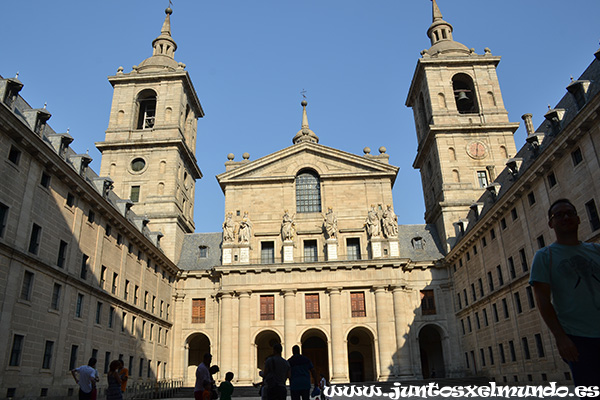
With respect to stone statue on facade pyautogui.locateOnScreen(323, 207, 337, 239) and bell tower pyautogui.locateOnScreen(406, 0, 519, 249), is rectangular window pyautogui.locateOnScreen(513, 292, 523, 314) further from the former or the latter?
stone statue on facade pyautogui.locateOnScreen(323, 207, 337, 239)

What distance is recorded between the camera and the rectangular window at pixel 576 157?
73.4 ft

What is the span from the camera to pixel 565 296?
4254 mm

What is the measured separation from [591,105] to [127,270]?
28.7 m

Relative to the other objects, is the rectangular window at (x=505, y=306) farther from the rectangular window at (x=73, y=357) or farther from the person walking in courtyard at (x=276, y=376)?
the rectangular window at (x=73, y=357)

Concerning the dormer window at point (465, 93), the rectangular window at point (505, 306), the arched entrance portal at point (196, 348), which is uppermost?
the dormer window at point (465, 93)

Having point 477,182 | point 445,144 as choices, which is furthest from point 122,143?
point 477,182

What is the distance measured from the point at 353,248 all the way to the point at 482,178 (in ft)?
47.7

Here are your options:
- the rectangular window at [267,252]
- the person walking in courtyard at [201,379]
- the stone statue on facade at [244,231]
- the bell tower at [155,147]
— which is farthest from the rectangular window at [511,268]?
the bell tower at [155,147]

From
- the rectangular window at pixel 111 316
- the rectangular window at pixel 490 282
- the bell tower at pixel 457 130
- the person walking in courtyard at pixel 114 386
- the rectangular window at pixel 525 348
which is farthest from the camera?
the bell tower at pixel 457 130

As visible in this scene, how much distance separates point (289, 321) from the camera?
128 feet

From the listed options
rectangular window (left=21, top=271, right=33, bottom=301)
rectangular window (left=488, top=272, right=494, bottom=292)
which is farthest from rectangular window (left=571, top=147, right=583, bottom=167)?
rectangular window (left=21, top=271, right=33, bottom=301)

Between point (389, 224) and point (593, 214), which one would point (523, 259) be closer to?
point (593, 214)

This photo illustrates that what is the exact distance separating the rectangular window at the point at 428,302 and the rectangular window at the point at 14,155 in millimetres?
32785

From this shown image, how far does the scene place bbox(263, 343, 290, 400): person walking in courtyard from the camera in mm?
9305
